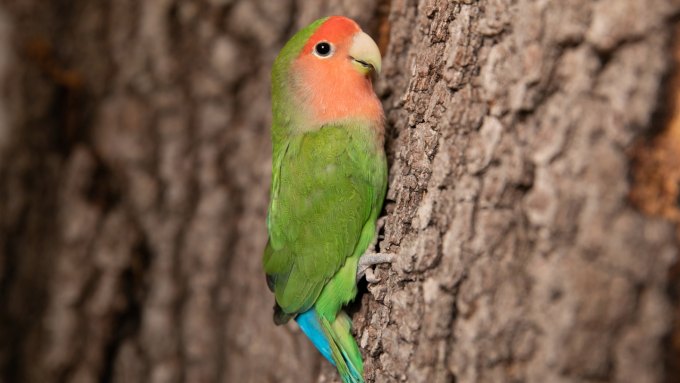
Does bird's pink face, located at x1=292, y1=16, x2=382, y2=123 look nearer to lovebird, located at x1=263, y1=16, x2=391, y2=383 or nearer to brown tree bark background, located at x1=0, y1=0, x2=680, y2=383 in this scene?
lovebird, located at x1=263, y1=16, x2=391, y2=383

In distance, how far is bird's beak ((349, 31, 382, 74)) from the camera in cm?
241

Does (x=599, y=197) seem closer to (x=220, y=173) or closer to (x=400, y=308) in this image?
(x=400, y=308)

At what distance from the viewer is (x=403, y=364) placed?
193cm

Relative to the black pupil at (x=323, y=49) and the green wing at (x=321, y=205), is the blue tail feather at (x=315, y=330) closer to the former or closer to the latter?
the green wing at (x=321, y=205)

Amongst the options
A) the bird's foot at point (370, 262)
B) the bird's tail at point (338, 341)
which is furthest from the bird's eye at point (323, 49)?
the bird's tail at point (338, 341)

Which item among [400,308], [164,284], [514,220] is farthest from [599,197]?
[164,284]

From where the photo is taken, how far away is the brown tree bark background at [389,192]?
1.44m

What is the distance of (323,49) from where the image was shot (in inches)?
98.0

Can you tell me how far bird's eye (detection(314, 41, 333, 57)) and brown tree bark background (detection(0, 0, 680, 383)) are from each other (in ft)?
1.09

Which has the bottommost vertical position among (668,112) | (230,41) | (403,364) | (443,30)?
(403,364)

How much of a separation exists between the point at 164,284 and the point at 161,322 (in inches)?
8.2

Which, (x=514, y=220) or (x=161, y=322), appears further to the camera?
(x=161, y=322)

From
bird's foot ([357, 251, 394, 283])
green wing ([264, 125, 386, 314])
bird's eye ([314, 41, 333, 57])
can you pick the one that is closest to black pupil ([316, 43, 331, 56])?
bird's eye ([314, 41, 333, 57])

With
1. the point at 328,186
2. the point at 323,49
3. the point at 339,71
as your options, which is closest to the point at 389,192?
the point at 328,186
